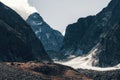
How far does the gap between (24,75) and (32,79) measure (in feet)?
11.3

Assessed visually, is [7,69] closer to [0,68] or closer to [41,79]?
[0,68]

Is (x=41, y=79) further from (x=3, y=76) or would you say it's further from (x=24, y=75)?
(x=3, y=76)

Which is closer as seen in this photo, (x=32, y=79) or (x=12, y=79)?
(x=12, y=79)

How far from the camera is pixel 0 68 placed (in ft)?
559

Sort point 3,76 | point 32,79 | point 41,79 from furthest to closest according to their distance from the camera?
point 41,79 < point 32,79 < point 3,76

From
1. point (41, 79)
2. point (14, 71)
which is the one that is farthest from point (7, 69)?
point (41, 79)

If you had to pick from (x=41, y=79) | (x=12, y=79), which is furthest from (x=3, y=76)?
(x=41, y=79)

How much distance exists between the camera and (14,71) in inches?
6914

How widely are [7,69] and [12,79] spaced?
12692 mm

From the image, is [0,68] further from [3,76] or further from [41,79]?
[41,79]

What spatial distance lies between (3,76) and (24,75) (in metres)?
13.7

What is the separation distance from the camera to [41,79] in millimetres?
185250

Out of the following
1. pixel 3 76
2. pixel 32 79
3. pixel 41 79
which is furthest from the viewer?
pixel 41 79

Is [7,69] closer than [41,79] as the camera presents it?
Yes
